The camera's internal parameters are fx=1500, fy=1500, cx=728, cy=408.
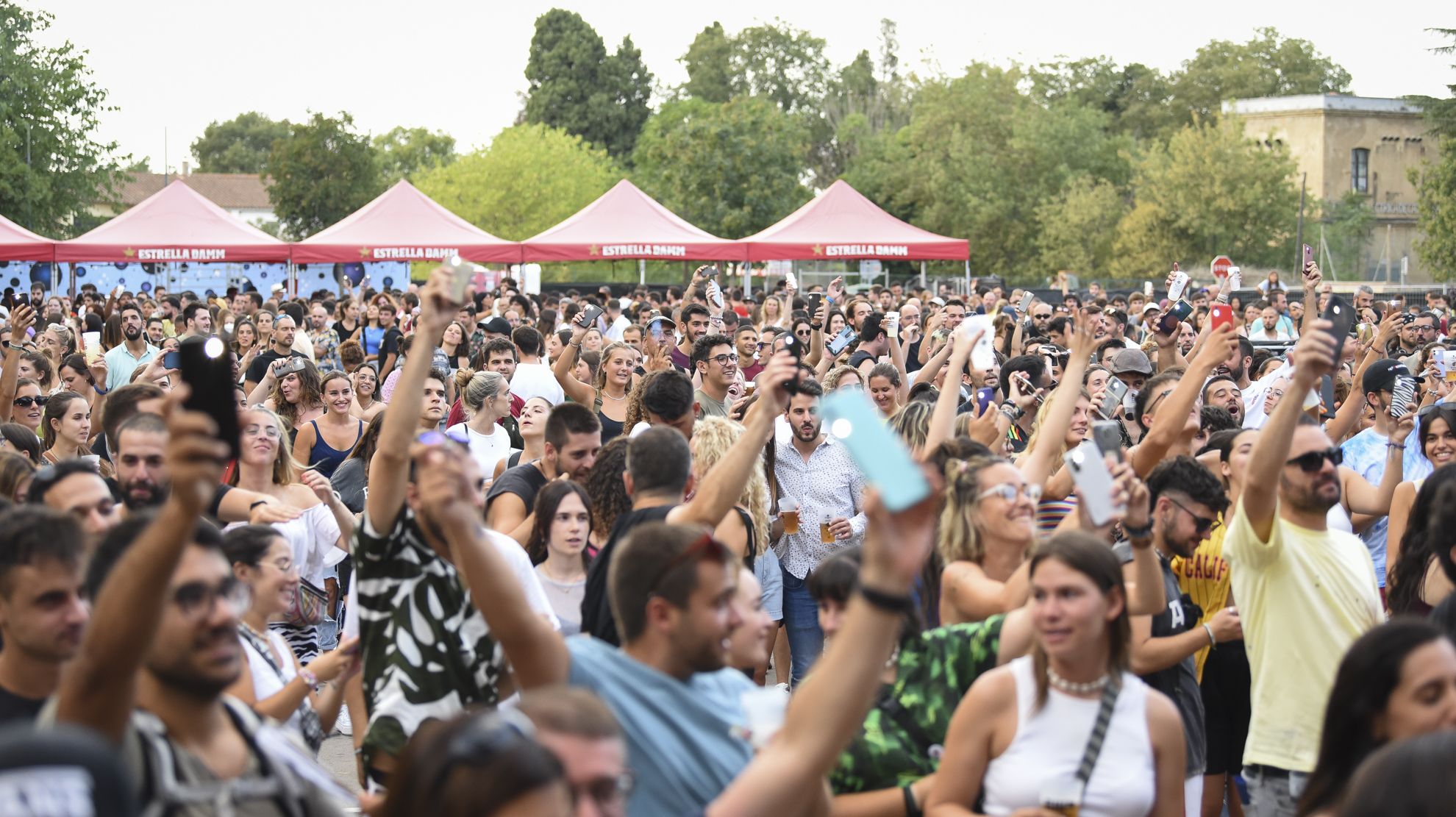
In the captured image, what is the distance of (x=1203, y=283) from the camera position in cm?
5000

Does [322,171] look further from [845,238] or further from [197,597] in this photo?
[197,597]

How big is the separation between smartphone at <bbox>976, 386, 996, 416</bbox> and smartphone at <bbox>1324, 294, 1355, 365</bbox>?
331 cm

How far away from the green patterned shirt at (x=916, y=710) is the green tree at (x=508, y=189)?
6038cm

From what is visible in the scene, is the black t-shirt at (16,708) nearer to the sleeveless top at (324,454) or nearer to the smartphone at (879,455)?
the smartphone at (879,455)

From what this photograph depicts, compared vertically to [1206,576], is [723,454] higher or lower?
higher

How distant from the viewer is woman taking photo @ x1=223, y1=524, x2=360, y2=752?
4250 mm

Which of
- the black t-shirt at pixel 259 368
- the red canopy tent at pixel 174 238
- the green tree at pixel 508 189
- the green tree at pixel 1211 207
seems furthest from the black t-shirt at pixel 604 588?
the green tree at pixel 508 189

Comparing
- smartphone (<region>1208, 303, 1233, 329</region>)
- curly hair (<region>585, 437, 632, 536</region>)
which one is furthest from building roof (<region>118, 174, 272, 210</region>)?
curly hair (<region>585, 437, 632, 536</region>)

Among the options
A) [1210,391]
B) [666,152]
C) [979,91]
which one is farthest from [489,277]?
[1210,391]

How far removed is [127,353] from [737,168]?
36.3 m

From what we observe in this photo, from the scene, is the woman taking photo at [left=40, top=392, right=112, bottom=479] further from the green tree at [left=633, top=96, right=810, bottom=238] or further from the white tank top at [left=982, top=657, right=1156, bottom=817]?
the green tree at [left=633, top=96, right=810, bottom=238]

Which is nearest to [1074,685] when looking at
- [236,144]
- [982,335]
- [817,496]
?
[982,335]

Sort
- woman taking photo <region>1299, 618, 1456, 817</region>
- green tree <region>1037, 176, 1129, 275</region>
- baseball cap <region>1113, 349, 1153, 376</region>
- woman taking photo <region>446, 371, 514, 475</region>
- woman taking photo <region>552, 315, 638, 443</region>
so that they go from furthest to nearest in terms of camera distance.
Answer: green tree <region>1037, 176, 1129, 275</region> → baseball cap <region>1113, 349, 1153, 376</region> → woman taking photo <region>552, 315, 638, 443</region> → woman taking photo <region>446, 371, 514, 475</region> → woman taking photo <region>1299, 618, 1456, 817</region>

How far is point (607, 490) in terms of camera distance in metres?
6.03
